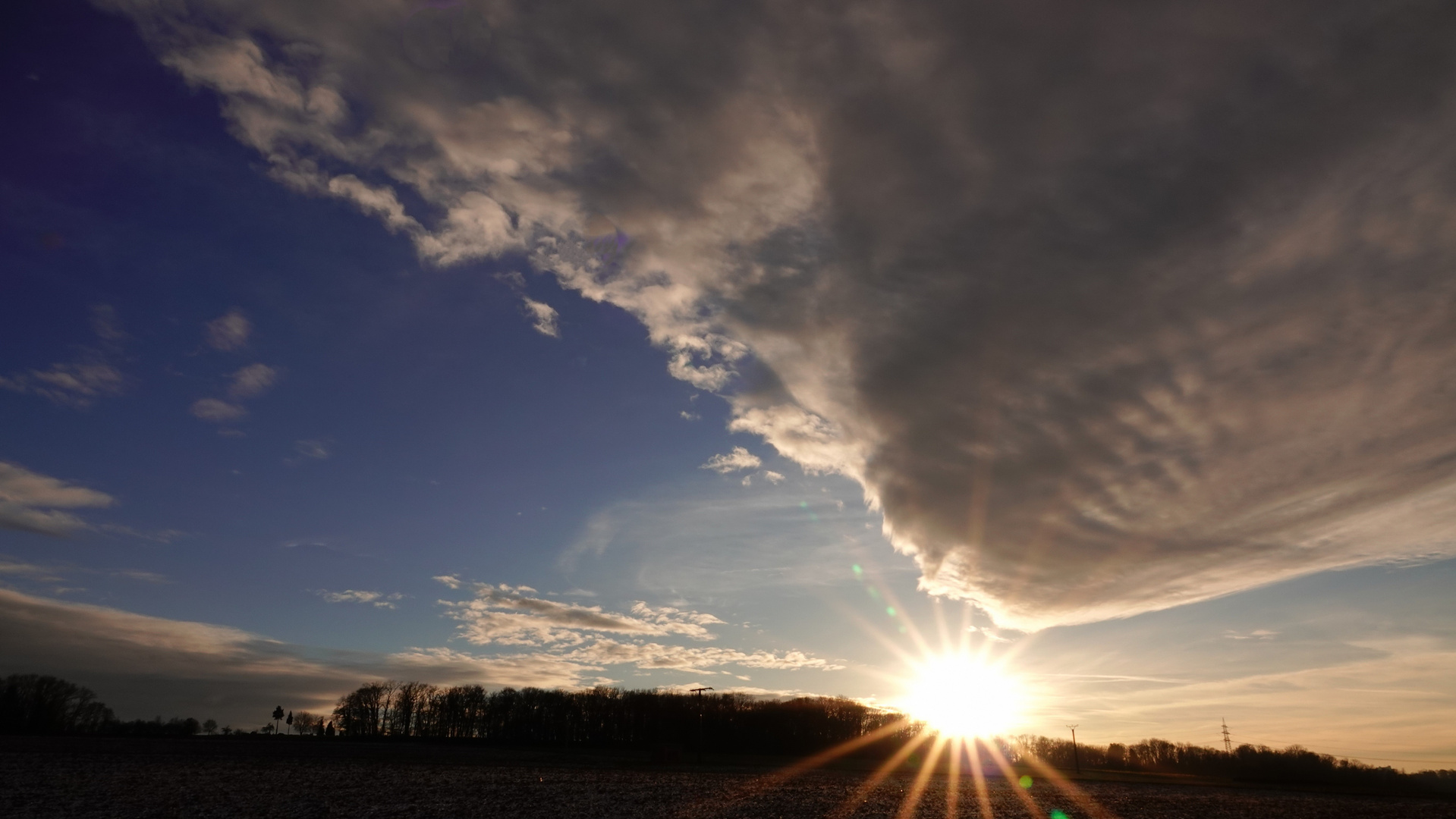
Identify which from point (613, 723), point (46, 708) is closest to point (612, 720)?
point (613, 723)

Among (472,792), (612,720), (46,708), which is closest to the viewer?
(472,792)

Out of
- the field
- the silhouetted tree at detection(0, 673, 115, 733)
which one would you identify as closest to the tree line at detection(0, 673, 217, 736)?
the silhouetted tree at detection(0, 673, 115, 733)

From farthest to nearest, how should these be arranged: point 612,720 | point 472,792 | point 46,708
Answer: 1. point 612,720
2. point 46,708
3. point 472,792

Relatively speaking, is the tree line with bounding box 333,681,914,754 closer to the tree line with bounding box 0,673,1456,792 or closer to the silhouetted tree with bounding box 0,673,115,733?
the tree line with bounding box 0,673,1456,792

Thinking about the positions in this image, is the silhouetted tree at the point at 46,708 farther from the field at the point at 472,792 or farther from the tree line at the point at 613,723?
the field at the point at 472,792

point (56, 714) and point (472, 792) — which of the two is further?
point (56, 714)

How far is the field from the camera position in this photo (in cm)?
3241

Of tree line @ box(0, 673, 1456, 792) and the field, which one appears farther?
tree line @ box(0, 673, 1456, 792)

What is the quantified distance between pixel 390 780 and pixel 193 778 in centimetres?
1064

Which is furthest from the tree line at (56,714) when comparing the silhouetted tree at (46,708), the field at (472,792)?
the field at (472,792)

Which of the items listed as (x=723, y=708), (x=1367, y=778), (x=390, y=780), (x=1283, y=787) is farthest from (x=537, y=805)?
(x=1367, y=778)

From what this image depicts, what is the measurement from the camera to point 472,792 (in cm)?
3962

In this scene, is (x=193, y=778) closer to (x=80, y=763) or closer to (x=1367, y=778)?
(x=80, y=763)

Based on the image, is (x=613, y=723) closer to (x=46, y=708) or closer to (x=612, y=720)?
(x=612, y=720)
